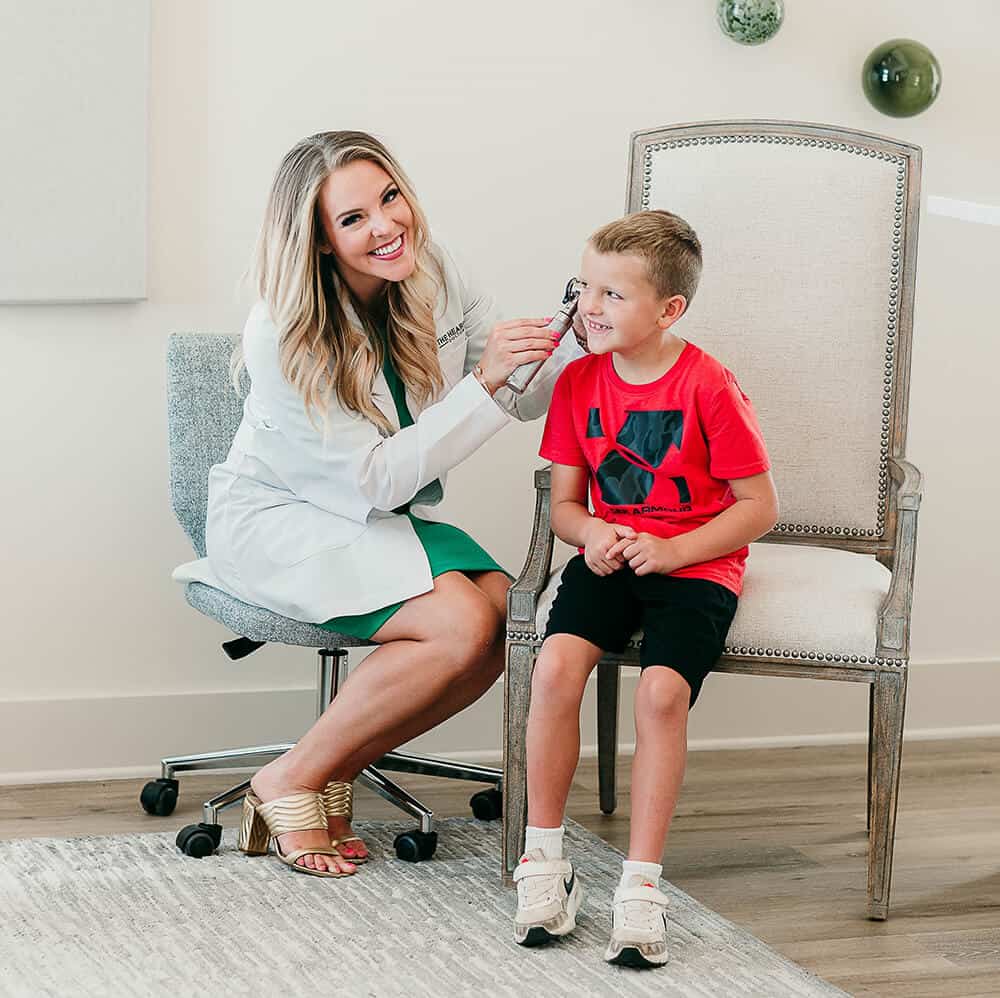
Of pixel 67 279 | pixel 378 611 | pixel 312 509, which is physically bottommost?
pixel 378 611

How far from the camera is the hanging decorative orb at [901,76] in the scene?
9.65 feet

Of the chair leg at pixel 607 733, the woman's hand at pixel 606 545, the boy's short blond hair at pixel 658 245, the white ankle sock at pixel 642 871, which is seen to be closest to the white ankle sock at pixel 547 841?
the white ankle sock at pixel 642 871

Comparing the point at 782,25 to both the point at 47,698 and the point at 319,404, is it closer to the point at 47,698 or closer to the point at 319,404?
the point at 319,404

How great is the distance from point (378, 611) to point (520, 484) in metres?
0.76

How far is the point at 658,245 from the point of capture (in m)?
2.01

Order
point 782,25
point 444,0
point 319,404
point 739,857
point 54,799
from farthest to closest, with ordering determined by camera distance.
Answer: point 782,25 → point 444,0 → point 54,799 → point 739,857 → point 319,404

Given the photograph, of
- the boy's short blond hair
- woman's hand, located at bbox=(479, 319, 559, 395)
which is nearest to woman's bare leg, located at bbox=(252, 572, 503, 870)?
woman's hand, located at bbox=(479, 319, 559, 395)

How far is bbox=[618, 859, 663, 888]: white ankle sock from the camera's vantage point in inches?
73.6

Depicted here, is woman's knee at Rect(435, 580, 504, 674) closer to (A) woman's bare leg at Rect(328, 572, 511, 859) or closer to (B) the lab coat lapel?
(A) woman's bare leg at Rect(328, 572, 511, 859)

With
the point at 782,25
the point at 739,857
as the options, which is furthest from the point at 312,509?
the point at 782,25

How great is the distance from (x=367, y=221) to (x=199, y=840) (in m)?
0.93

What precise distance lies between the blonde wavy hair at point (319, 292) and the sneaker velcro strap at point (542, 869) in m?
0.68

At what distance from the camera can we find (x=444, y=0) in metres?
2.77

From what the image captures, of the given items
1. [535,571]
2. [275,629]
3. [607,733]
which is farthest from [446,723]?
[535,571]
